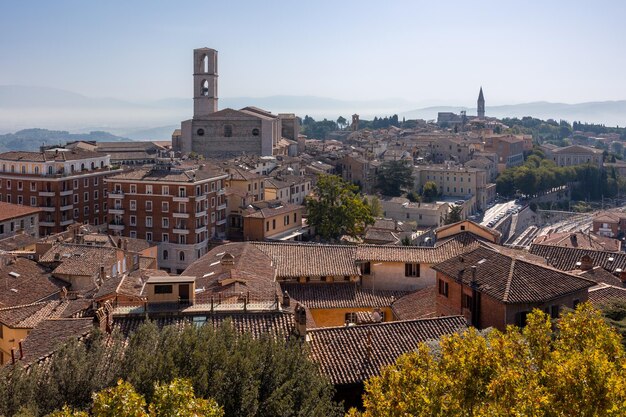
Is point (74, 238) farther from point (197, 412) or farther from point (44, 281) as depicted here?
point (197, 412)

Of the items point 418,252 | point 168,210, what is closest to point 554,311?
point 418,252

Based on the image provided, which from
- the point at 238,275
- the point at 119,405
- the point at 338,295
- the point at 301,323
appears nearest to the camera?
the point at 119,405

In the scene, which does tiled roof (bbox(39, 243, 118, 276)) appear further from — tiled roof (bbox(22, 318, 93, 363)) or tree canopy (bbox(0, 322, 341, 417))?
tree canopy (bbox(0, 322, 341, 417))

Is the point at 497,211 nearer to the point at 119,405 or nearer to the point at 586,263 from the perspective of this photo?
the point at 586,263

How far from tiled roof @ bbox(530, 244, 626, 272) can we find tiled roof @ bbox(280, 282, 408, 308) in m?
6.66

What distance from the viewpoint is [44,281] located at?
2514 cm

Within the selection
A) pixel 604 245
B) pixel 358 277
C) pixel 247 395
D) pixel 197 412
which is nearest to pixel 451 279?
pixel 358 277

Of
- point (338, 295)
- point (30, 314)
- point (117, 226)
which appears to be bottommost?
point (117, 226)

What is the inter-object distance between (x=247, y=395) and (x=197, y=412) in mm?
3325

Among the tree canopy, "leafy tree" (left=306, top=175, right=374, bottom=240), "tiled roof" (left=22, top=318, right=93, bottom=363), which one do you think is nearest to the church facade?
"leafy tree" (left=306, top=175, right=374, bottom=240)

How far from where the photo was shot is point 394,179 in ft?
228

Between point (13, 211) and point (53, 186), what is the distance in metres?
5.41

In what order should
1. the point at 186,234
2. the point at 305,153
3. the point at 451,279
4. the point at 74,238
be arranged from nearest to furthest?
the point at 451,279 < the point at 74,238 < the point at 186,234 < the point at 305,153

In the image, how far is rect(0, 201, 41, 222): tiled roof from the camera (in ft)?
131
